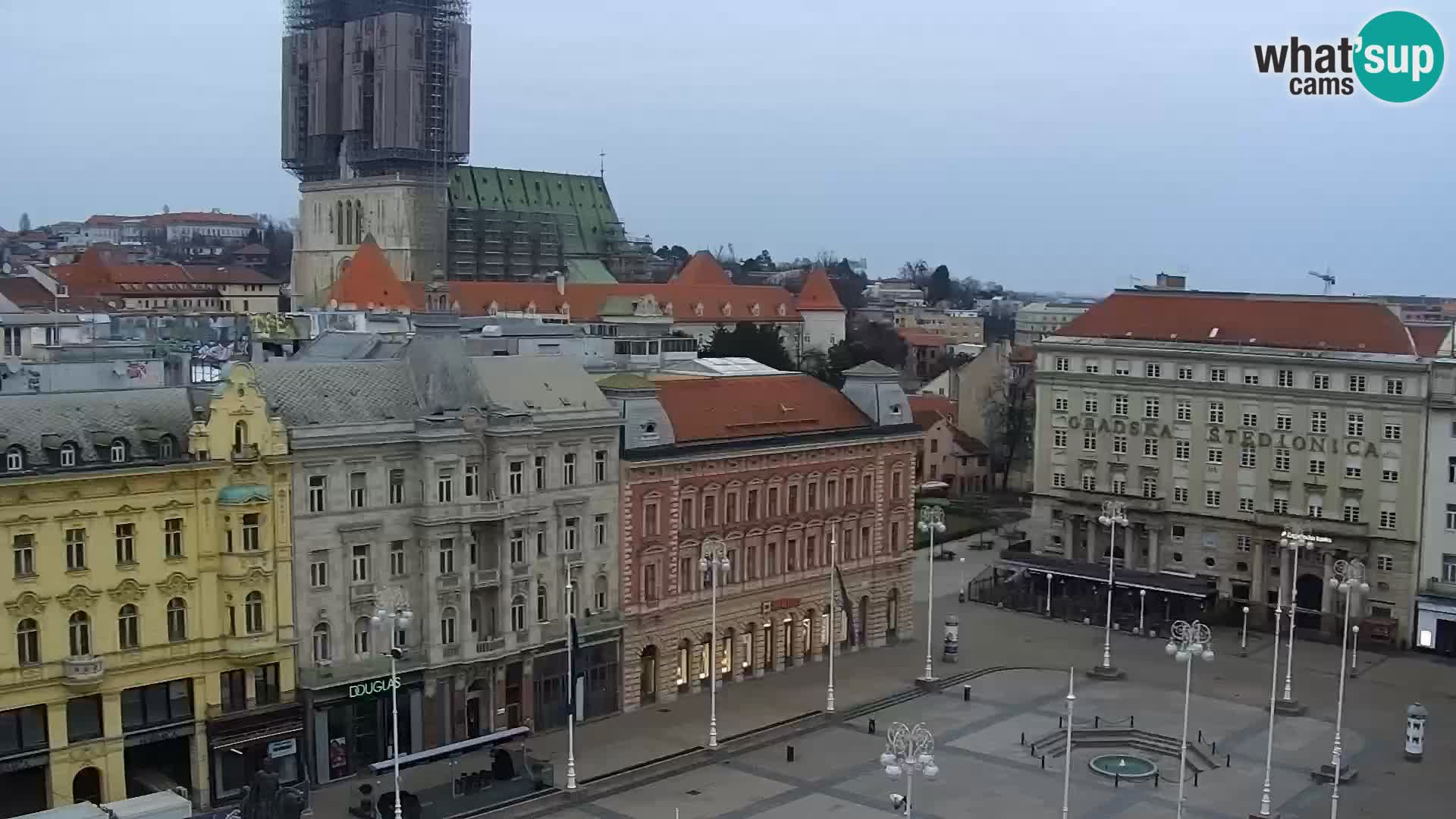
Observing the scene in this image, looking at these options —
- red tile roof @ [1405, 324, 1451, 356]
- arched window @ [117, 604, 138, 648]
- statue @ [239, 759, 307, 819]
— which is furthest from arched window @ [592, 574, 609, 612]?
red tile roof @ [1405, 324, 1451, 356]

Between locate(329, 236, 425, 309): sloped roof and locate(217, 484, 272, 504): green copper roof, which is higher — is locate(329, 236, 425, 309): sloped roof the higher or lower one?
the higher one

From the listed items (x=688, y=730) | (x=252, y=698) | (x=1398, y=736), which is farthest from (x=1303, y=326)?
(x=252, y=698)

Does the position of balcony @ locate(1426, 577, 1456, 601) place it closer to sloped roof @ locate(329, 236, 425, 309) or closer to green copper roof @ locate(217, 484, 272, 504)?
green copper roof @ locate(217, 484, 272, 504)

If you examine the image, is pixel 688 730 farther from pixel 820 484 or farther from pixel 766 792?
pixel 820 484

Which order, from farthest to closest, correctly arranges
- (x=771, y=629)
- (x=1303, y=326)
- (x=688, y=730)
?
(x=1303, y=326), (x=771, y=629), (x=688, y=730)

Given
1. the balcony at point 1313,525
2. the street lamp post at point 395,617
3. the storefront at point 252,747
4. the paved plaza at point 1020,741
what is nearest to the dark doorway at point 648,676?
the paved plaza at point 1020,741

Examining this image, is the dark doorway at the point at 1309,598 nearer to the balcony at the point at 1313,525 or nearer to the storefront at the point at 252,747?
the balcony at the point at 1313,525
